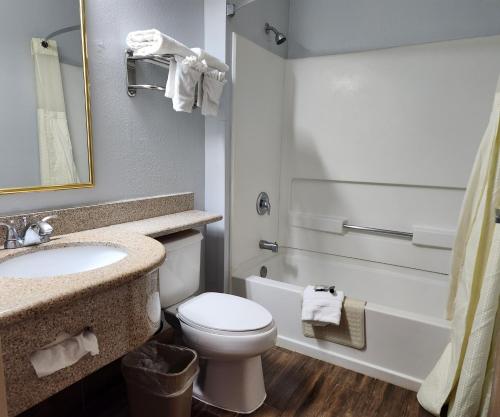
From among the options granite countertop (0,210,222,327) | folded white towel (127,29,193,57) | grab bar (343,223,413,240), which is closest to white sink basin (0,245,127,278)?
granite countertop (0,210,222,327)

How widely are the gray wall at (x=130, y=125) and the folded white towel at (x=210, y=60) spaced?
0.86 feet

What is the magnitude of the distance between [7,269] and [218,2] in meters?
1.63

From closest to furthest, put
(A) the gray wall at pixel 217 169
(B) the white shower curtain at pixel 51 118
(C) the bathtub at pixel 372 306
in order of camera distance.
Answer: (B) the white shower curtain at pixel 51 118, (C) the bathtub at pixel 372 306, (A) the gray wall at pixel 217 169

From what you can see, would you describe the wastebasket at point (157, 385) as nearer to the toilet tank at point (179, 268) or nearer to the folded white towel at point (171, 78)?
the toilet tank at point (179, 268)

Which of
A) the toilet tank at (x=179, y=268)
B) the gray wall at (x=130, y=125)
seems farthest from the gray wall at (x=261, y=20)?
the toilet tank at (x=179, y=268)

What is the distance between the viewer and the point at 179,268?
1656 mm

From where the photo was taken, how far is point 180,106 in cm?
158

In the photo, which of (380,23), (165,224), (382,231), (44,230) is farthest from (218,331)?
(380,23)

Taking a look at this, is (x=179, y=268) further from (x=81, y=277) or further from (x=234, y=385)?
(x=81, y=277)

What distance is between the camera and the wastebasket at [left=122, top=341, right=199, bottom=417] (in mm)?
1332

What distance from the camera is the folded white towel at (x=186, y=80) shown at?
155cm

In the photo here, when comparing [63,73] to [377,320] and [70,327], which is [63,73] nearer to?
[70,327]

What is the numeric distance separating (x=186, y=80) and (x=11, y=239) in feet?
3.09

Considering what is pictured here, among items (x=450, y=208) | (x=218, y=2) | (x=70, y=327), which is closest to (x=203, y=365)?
(x=70, y=327)
